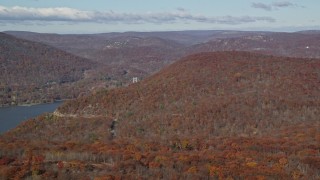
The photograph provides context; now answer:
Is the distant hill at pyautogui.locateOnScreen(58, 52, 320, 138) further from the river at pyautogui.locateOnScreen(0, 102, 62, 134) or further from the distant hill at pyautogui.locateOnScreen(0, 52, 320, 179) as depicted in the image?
the river at pyautogui.locateOnScreen(0, 102, 62, 134)

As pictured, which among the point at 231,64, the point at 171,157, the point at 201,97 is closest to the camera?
the point at 171,157

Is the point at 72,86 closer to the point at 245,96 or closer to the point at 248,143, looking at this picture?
the point at 245,96

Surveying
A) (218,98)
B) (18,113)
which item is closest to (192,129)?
(218,98)

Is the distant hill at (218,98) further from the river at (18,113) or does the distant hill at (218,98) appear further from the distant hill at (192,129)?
the river at (18,113)

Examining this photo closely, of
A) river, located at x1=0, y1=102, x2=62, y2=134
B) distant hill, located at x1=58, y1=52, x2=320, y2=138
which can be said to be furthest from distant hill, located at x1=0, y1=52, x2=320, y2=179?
river, located at x1=0, y1=102, x2=62, y2=134

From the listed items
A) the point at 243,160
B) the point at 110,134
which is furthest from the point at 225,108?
the point at 243,160

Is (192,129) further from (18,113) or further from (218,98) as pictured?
(18,113)

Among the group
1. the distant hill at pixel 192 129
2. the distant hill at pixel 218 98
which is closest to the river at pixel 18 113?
the distant hill at pixel 218 98
